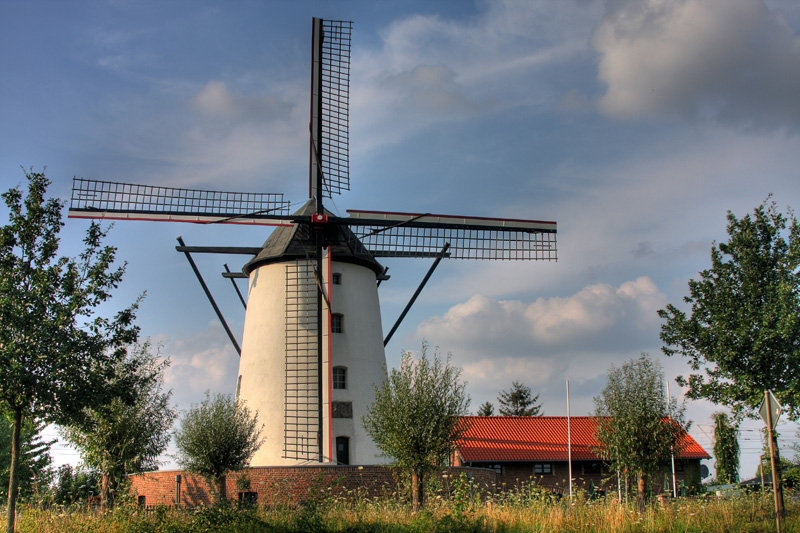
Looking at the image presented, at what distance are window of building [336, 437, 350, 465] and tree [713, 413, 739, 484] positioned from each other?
25.4m

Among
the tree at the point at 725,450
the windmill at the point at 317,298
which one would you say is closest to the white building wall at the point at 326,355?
the windmill at the point at 317,298

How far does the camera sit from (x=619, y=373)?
19.0m

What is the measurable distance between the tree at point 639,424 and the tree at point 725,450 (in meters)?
24.7

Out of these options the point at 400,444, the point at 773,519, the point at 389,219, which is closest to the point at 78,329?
the point at 400,444

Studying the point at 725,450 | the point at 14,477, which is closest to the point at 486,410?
the point at 725,450

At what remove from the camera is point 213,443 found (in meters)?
21.1

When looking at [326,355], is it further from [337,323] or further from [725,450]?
[725,450]

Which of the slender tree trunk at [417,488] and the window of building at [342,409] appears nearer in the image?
the slender tree trunk at [417,488]

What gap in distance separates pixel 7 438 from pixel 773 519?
1399 inches

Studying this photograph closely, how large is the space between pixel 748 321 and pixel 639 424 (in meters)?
4.32

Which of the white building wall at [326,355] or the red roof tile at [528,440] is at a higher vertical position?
the white building wall at [326,355]

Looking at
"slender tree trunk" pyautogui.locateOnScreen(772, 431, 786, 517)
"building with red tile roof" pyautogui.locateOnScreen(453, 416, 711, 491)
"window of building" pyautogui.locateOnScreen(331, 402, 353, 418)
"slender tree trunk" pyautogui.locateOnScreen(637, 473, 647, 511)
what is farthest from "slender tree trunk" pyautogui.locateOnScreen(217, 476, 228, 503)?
"slender tree trunk" pyautogui.locateOnScreen(772, 431, 786, 517)

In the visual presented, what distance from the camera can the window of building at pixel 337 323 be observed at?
2502cm

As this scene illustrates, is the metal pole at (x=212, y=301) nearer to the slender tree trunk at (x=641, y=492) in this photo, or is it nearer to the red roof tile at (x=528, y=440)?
the red roof tile at (x=528, y=440)
